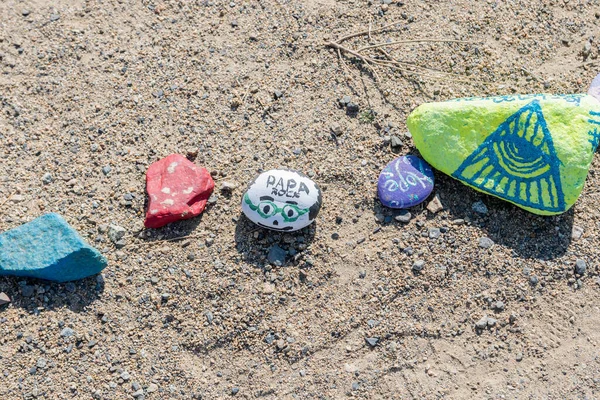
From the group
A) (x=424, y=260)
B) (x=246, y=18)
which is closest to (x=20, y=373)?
(x=424, y=260)

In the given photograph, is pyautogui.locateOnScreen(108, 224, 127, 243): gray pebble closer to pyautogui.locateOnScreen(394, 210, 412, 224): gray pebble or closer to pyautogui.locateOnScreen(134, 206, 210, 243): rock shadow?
pyautogui.locateOnScreen(134, 206, 210, 243): rock shadow

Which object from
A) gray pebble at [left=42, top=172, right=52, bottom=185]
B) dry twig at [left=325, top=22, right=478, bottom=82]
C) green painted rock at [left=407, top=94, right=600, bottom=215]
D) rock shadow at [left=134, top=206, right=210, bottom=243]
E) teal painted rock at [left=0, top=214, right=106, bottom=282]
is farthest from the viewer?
dry twig at [left=325, top=22, right=478, bottom=82]

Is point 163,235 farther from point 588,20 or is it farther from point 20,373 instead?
point 588,20

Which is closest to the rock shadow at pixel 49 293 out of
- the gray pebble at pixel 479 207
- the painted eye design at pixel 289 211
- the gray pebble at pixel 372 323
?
the painted eye design at pixel 289 211

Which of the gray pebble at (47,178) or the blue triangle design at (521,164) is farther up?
the blue triangle design at (521,164)

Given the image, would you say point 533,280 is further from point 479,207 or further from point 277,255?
point 277,255

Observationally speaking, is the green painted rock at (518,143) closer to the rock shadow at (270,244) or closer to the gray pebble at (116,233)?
the rock shadow at (270,244)

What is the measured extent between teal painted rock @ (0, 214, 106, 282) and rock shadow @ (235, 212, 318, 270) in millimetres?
697

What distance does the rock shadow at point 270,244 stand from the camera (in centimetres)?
299

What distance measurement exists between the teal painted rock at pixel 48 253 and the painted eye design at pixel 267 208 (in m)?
0.81

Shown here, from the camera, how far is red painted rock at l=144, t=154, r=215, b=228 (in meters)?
2.98

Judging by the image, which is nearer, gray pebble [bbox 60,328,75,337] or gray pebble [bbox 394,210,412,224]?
gray pebble [bbox 60,328,75,337]

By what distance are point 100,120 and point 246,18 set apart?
1041 millimetres

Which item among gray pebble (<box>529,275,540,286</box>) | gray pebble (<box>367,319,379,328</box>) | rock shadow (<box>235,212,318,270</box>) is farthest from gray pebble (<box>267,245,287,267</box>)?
gray pebble (<box>529,275,540,286</box>)
